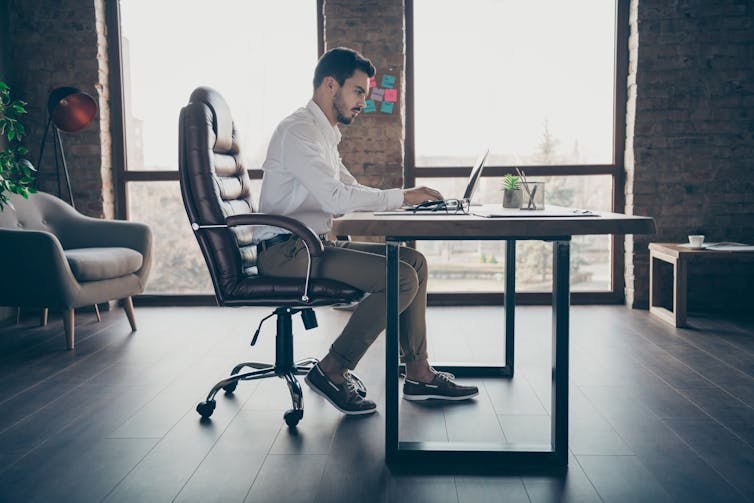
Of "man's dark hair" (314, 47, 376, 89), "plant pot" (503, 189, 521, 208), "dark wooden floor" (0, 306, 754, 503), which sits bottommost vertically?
"dark wooden floor" (0, 306, 754, 503)

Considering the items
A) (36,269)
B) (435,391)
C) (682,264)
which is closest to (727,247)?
(682,264)

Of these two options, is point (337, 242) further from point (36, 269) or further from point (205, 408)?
point (36, 269)

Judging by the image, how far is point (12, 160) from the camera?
3.93 metres

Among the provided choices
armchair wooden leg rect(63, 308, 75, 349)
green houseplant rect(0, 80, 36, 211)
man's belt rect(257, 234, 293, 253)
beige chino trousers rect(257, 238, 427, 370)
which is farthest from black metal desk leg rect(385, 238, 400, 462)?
green houseplant rect(0, 80, 36, 211)

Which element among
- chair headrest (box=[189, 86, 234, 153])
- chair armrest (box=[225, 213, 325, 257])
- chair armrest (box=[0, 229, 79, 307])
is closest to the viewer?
chair armrest (box=[225, 213, 325, 257])

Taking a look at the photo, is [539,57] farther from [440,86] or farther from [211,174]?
[211,174]

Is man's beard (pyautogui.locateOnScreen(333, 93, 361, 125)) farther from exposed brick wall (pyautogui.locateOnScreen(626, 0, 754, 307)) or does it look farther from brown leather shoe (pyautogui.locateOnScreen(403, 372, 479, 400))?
exposed brick wall (pyautogui.locateOnScreen(626, 0, 754, 307))

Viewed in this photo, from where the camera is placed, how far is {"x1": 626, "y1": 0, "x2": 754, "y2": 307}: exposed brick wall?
452 cm

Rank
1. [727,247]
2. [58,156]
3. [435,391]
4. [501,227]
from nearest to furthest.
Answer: [501,227] < [435,391] < [727,247] < [58,156]

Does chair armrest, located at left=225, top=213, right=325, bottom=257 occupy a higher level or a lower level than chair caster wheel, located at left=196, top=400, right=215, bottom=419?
higher

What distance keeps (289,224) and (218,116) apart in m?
0.51

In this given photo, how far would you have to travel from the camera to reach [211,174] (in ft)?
7.73

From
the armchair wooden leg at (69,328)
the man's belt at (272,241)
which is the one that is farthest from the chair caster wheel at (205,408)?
the armchair wooden leg at (69,328)

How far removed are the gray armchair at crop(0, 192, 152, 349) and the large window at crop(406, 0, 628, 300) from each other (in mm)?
1922
